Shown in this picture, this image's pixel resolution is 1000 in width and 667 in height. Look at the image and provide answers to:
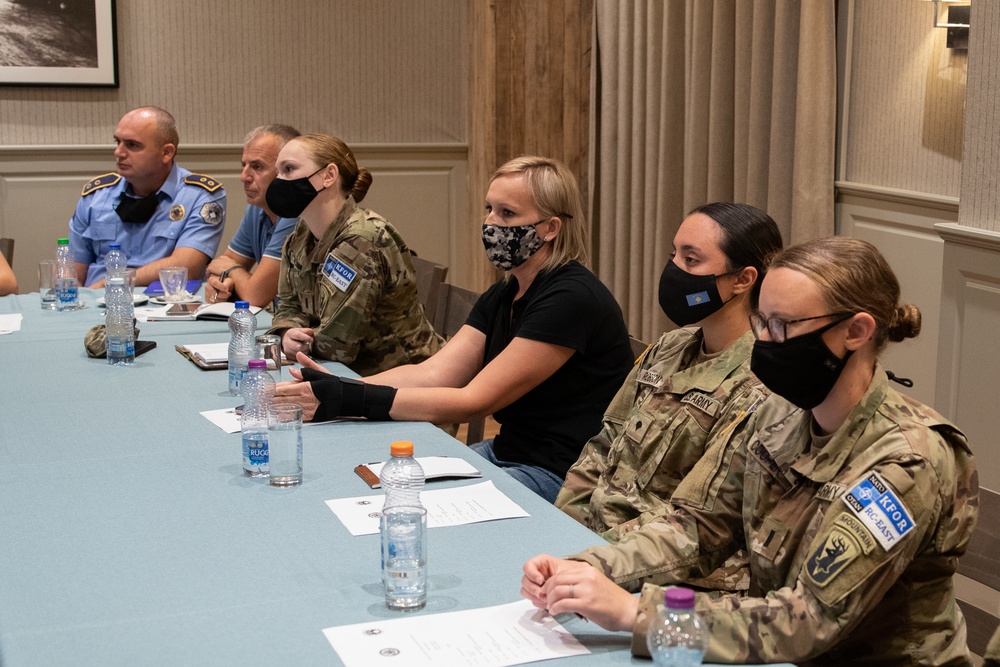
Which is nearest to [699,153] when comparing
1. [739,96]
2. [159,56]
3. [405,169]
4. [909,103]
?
[739,96]

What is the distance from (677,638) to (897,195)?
3.24m

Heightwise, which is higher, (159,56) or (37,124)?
(159,56)

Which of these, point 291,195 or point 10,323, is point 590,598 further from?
point 10,323

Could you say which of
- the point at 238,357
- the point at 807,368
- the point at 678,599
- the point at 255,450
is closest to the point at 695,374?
the point at 807,368

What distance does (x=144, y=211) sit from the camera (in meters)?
5.16

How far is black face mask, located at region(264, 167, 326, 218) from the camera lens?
3580 millimetres

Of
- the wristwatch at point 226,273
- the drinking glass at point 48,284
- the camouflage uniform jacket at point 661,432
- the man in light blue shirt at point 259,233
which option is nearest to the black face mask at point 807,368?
the camouflage uniform jacket at point 661,432

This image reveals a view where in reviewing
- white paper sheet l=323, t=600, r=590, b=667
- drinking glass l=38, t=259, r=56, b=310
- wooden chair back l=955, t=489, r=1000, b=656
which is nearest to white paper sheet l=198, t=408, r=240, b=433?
white paper sheet l=323, t=600, r=590, b=667

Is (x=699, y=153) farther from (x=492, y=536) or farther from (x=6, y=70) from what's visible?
(x=6, y=70)

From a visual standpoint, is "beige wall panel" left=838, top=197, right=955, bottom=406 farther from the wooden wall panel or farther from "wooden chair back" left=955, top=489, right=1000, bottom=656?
"wooden chair back" left=955, top=489, right=1000, bottom=656

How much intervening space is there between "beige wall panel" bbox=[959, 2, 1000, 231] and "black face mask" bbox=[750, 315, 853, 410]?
7.08 ft

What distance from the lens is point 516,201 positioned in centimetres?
285

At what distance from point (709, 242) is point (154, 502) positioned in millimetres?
1226

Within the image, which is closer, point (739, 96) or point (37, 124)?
point (739, 96)
